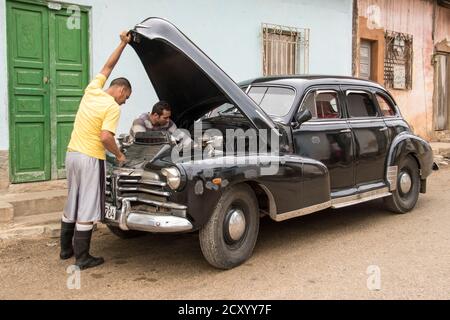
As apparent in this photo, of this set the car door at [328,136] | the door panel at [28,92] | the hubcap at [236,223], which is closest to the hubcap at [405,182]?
the car door at [328,136]

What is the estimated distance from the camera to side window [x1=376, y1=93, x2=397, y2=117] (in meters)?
6.60

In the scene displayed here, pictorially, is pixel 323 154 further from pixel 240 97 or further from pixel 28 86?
pixel 28 86

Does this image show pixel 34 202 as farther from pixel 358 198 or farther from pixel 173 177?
pixel 358 198

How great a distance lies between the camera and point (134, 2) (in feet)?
24.5

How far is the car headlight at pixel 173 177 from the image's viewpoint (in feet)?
13.3

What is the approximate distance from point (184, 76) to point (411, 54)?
993cm

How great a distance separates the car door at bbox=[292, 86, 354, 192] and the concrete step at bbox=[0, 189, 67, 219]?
3.04 metres

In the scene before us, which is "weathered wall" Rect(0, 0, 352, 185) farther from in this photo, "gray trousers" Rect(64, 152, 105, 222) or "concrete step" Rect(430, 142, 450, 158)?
"concrete step" Rect(430, 142, 450, 158)

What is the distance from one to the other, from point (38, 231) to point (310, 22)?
702cm

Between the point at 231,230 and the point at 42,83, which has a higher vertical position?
the point at 42,83

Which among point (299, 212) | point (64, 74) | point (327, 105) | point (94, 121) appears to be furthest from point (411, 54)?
point (94, 121)

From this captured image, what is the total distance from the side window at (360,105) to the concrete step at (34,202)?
370cm

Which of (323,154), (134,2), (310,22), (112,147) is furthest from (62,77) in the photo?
(310,22)

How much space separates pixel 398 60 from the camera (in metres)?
13.0
